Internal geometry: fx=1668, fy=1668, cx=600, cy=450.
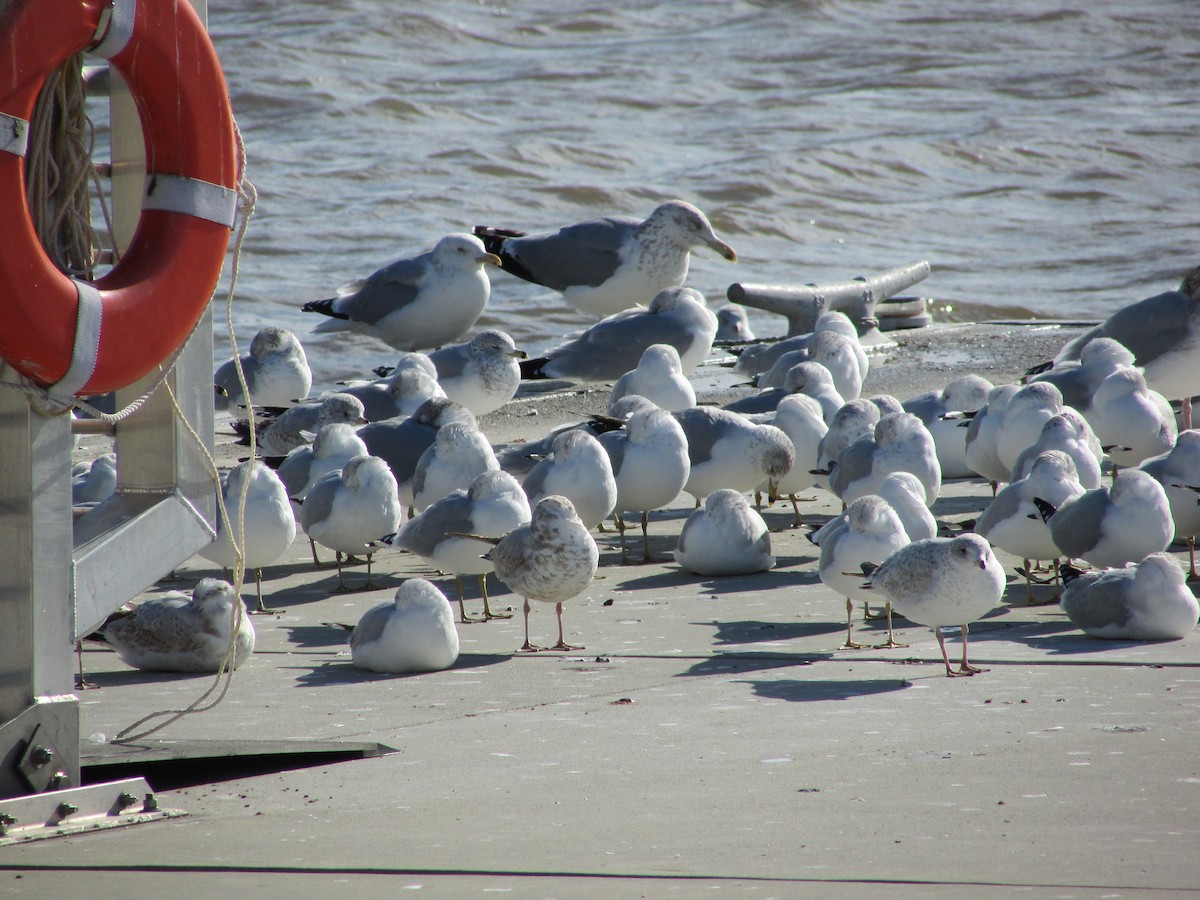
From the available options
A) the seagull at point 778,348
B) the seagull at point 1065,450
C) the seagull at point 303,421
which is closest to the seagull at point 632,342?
the seagull at point 778,348

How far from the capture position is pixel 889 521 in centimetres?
559

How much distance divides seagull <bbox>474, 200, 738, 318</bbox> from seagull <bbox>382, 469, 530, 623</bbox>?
6643 millimetres

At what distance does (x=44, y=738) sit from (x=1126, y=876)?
2.25m

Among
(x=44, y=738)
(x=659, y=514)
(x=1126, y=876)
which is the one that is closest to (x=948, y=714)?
(x=1126, y=876)

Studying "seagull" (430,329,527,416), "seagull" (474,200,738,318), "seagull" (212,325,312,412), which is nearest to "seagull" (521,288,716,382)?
"seagull" (430,329,527,416)

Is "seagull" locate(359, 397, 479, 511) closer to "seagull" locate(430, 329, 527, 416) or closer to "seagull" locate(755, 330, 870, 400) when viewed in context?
"seagull" locate(430, 329, 527, 416)

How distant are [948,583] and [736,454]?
2483 mm

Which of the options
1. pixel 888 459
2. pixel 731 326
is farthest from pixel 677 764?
pixel 731 326

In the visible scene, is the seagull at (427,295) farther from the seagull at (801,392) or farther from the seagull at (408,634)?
the seagull at (408,634)

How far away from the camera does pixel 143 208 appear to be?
4.00 m

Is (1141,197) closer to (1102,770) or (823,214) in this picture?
(823,214)

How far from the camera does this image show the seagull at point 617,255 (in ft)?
42.3

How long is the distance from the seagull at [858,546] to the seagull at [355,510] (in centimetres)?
193

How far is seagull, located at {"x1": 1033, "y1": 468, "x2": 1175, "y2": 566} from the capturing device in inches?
225
